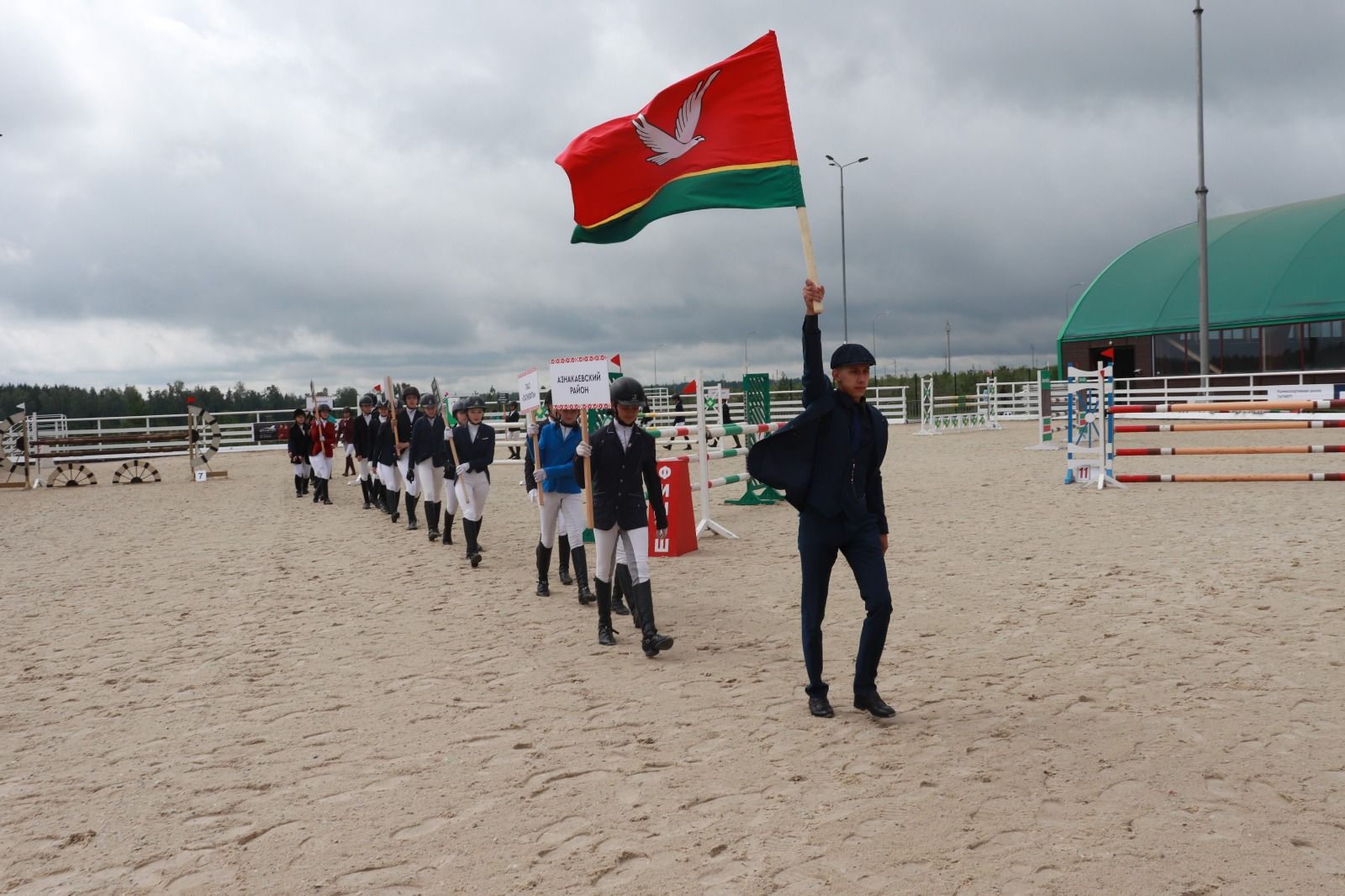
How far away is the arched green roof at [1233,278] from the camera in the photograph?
39406 mm

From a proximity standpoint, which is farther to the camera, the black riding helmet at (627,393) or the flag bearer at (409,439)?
the flag bearer at (409,439)

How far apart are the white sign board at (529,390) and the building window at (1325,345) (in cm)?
4049

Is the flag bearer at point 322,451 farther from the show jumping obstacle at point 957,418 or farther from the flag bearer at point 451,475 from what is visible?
the show jumping obstacle at point 957,418

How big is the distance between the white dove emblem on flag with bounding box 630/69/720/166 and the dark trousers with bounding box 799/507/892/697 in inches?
123

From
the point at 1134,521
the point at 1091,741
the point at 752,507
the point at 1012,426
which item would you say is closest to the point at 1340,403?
the point at 1134,521

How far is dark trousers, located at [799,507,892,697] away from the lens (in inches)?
198

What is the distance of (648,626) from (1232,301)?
1694 inches

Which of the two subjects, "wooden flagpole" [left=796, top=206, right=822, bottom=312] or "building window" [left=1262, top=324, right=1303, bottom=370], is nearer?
"wooden flagpole" [left=796, top=206, right=822, bottom=312]

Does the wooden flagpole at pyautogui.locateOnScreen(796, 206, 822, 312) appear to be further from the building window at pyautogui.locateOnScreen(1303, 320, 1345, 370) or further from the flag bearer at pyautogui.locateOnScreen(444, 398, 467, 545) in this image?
the building window at pyautogui.locateOnScreen(1303, 320, 1345, 370)

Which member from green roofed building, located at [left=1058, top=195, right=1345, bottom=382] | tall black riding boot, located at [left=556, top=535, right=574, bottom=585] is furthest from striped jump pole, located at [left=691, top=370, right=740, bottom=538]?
green roofed building, located at [left=1058, top=195, right=1345, bottom=382]

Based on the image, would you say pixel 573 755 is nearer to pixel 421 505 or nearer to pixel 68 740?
pixel 68 740

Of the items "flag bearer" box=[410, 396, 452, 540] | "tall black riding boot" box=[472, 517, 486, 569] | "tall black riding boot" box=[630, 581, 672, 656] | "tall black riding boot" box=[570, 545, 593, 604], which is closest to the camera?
"tall black riding boot" box=[630, 581, 672, 656]

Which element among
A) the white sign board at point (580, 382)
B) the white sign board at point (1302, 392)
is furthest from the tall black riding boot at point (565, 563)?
the white sign board at point (1302, 392)

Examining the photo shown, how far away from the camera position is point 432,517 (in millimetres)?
13180
